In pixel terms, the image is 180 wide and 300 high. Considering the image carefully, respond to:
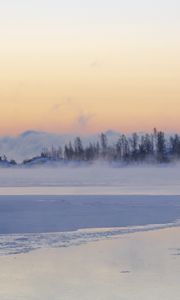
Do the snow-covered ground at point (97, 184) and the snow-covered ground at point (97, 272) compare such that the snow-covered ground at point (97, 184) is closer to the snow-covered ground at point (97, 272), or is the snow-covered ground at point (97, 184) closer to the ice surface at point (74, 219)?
the ice surface at point (74, 219)

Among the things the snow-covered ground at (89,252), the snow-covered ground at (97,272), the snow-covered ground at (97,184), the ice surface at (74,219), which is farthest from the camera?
the snow-covered ground at (97,184)

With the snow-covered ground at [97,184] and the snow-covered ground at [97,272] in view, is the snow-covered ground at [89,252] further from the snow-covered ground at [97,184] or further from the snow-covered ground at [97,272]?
the snow-covered ground at [97,184]

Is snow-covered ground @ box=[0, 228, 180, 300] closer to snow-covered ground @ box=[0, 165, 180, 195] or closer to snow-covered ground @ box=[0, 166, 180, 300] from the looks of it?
snow-covered ground @ box=[0, 166, 180, 300]

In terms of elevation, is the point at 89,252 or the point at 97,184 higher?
the point at 89,252

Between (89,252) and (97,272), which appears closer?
(97,272)

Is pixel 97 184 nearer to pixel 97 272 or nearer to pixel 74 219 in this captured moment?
pixel 74 219

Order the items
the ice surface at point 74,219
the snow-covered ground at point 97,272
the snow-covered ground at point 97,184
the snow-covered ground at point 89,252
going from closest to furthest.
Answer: the snow-covered ground at point 97,272 → the snow-covered ground at point 89,252 → the ice surface at point 74,219 → the snow-covered ground at point 97,184

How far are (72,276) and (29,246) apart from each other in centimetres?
345

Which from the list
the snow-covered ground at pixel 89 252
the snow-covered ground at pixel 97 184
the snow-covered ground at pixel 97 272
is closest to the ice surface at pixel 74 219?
the snow-covered ground at pixel 89 252

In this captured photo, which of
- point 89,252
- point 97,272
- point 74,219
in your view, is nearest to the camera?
point 97,272

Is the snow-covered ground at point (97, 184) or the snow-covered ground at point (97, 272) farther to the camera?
the snow-covered ground at point (97, 184)

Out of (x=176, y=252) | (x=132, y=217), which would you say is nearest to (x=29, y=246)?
(x=176, y=252)

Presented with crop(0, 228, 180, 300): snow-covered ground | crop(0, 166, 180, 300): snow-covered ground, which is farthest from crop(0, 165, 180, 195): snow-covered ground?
crop(0, 228, 180, 300): snow-covered ground

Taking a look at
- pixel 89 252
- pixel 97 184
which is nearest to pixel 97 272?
pixel 89 252
